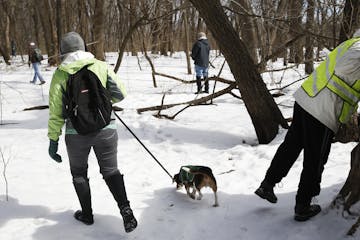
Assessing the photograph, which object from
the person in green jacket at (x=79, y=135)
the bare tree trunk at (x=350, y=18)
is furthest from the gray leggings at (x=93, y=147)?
the bare tree trunk at (x=350, y=18)

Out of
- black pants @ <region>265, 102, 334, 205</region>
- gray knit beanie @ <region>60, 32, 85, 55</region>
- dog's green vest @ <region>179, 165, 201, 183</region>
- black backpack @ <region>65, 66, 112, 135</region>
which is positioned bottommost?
dog's green vest @ <region>179, 165, 201, 183</region>

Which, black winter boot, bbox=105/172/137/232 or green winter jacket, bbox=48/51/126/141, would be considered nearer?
green winter jacket, bbox=48/51/126/141

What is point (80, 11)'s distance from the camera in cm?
1998

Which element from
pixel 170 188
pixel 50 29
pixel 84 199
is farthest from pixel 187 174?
pixel 50 29

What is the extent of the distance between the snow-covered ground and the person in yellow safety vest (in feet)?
0.85

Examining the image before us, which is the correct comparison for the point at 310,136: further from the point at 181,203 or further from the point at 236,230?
the point at 181,203

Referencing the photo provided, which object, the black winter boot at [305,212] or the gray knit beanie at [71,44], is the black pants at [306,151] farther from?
the gray knit beanie at [71,44]

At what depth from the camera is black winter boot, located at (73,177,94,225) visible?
10.4ft

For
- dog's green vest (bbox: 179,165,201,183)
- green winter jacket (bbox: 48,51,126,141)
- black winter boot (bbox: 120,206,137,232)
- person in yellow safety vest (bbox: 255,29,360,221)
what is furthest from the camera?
dog's green vest (bbox: 179,165,201,183)

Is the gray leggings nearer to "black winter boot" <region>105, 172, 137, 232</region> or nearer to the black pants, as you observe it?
"black winter boot" <region>105, 172, 137, 232</region>

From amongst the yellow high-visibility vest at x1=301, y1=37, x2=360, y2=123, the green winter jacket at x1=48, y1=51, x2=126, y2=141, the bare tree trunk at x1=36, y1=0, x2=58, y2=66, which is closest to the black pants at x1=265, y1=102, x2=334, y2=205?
the yellow high-visibility vest at x1=301, y1=37, x2=360, y2=123

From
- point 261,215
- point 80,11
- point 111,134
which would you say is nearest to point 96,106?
point 111,134

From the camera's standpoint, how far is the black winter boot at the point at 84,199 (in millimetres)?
3174

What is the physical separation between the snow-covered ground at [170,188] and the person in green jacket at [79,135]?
0.38m
